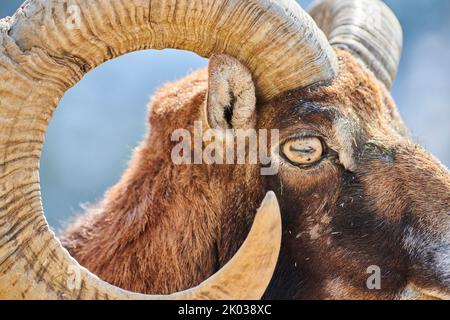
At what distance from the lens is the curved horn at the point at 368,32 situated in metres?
8.18

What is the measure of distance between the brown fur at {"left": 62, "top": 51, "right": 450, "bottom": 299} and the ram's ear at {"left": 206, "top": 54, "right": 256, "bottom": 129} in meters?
0.20

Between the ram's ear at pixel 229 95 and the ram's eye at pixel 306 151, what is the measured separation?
45 cm

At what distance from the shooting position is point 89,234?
22.8 ft

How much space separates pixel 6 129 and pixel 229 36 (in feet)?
6.73

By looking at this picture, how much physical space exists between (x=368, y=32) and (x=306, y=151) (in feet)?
9.82

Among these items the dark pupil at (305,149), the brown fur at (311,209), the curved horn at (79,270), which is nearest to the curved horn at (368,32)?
the brown fur at (311,209)

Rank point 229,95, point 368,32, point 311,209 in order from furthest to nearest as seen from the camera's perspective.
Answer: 1. point 368,32
2. point 229,95
3. point 311,209

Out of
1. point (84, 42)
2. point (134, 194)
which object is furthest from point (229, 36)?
point (134, 194)

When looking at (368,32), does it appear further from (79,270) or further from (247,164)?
(79,270)

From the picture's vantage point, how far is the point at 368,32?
27.6 ft


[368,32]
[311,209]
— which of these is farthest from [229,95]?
[368,32]

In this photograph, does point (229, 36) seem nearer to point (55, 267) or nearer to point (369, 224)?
point (369, 224)

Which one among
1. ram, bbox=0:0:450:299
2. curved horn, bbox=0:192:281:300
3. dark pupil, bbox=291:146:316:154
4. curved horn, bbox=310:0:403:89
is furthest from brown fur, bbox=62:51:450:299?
curved horn, bbox=310:0:403:89

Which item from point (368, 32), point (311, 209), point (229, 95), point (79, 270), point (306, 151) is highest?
point (368, 32)
